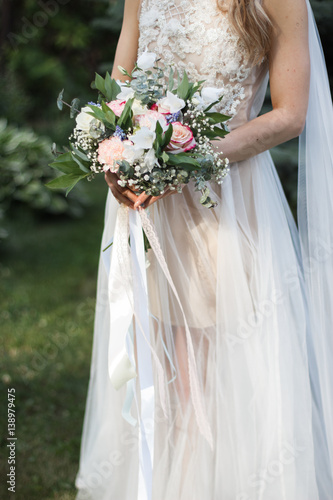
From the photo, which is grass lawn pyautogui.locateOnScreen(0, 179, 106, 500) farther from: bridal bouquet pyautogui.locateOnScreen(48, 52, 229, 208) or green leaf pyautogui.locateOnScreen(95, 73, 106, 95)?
green leaf pyautogui.locateOnScreen(95, 73, 106, 95)

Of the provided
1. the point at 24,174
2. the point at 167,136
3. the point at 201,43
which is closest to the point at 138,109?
the point at 167,136

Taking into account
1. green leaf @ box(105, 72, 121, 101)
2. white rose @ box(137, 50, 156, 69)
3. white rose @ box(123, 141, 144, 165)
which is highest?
white rose @ box(137, 50, 156, 69)

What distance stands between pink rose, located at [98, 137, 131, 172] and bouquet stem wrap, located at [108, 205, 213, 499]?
0.24 meters

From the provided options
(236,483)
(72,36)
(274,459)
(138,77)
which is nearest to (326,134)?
(138,77)

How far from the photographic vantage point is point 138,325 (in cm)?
197

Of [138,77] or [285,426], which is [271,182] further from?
[285,426]

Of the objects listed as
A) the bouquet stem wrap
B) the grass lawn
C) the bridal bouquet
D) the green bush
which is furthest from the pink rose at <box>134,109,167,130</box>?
the green bush

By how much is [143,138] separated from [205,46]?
57 cm

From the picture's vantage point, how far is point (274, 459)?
6.47 ft

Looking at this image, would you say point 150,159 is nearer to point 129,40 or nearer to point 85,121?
point 85,121

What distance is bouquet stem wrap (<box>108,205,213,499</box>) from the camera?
192 cm

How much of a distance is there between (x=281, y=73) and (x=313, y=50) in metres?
0.26

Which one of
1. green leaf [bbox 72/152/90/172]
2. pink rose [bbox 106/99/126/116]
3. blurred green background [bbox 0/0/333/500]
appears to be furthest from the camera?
blurred green background [bbox 0/0/333/500]

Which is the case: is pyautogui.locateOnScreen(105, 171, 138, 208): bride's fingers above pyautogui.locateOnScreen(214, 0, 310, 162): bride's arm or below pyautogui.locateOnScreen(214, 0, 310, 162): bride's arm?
below
